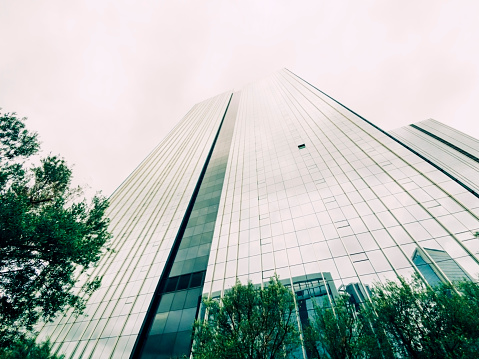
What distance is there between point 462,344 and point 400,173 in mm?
18456

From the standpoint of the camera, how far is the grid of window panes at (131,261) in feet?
63.7

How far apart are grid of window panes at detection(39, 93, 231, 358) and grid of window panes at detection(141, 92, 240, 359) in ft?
5.37

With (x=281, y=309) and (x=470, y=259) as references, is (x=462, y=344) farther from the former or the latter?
(x=470, y=259)

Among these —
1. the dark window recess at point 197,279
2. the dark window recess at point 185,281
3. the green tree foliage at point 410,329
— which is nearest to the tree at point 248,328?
the green tree foliage at point 410,329

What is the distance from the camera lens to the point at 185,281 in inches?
898

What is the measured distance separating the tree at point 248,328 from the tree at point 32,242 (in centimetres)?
945

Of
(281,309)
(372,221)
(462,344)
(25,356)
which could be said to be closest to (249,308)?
(281,309)

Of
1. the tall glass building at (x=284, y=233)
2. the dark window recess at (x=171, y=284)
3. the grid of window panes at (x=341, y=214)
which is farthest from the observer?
the dark window recess at (x=171, y=284)

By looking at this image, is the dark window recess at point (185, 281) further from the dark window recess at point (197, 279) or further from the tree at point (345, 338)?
the tree at point (345, 338)

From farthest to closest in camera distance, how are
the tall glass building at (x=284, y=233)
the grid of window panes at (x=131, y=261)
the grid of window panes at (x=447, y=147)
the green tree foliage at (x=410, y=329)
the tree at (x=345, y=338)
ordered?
the grid of window panes at (x=447, y=147), the grid of window panes at (x=131, y=261), the tall glass building at (x=284, y=233), the tree at (x=345, y=338), the green tree foliage at (x=410, y=329)

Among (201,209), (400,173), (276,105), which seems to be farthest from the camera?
(276,105)

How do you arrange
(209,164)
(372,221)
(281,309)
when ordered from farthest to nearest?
(209,164), (372,221), (281,309)

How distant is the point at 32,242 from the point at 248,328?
42.3ft

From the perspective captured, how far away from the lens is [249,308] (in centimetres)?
1164
